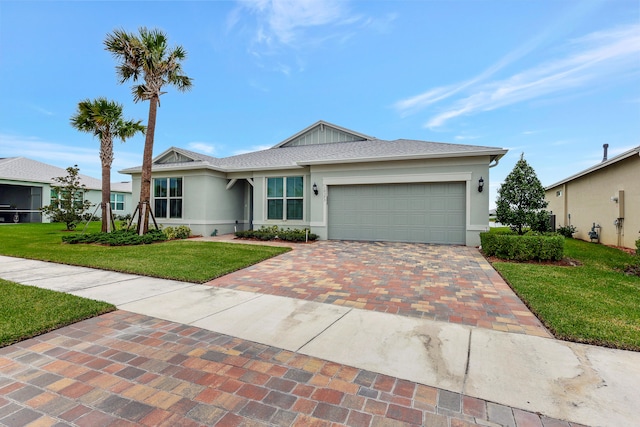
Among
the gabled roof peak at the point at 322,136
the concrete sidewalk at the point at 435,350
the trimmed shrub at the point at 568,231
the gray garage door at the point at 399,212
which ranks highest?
the gabled roof peak at the point at 322,136

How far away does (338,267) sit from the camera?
7422mm

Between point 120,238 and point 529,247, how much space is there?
13656mm

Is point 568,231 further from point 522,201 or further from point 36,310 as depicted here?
point 36,310

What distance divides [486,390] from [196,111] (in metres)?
22.0

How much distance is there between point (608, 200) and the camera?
12.1 meters

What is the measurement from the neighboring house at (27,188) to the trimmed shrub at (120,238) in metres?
12.9

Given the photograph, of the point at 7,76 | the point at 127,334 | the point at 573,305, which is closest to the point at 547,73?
the point at 573,305

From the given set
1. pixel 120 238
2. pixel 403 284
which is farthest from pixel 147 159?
pixel 403 284

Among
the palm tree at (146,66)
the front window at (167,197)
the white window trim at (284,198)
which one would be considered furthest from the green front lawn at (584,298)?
the front window at (167,197)

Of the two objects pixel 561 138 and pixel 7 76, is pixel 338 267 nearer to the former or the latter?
pixel 561 138

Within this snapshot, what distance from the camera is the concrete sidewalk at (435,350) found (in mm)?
2375

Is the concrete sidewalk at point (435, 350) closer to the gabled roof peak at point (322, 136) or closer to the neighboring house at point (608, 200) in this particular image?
the neighboring house at point (608, 200)

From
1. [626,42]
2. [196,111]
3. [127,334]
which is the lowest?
[127,334]

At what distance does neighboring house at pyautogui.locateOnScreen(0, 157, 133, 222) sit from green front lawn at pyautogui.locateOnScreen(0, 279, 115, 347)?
21.4m
